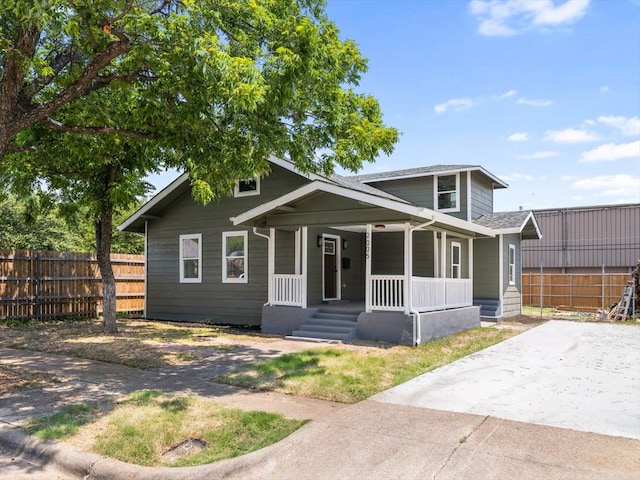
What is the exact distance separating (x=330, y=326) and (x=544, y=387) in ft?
17.7

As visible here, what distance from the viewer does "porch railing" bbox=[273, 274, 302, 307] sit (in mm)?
12336

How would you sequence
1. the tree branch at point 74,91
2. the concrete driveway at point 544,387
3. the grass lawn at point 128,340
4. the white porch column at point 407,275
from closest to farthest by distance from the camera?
1. the concrete driveway at point 544,387
2. the tree branch at point 74,91
3. the grass lawn at point 128,340
4. the white porch column at point 407,275

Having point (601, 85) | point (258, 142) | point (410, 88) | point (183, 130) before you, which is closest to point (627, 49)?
point (601, 85)

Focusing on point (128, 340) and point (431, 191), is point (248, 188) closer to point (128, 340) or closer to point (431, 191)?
point (128, 340)

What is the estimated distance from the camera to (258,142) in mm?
7410

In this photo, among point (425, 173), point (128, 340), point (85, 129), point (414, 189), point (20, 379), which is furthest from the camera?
point (414, 189)

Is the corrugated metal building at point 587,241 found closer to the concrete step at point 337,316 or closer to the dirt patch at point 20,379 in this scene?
the concrete step at point 337,316

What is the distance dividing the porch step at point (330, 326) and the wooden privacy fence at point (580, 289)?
12.4 m

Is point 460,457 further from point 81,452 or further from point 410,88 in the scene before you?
point 410,88

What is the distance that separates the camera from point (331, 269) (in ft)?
46.3

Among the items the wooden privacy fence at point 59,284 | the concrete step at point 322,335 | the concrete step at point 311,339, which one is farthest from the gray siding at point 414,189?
the wooden privacy fence at point 59,284

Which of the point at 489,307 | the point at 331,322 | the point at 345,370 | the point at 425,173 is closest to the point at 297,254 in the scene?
the point at 331,322

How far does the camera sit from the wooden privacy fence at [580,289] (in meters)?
21.1

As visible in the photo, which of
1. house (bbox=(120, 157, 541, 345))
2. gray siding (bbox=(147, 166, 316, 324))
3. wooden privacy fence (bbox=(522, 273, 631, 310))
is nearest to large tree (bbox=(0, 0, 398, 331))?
house (bbox=(120, 157, 541, 345))
